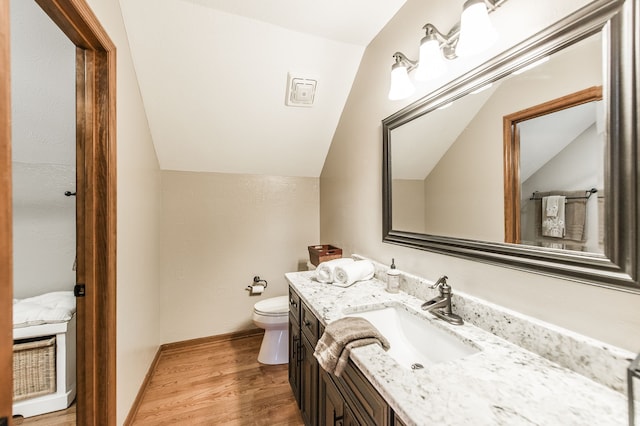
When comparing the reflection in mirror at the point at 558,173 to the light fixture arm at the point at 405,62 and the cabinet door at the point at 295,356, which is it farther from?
the cabinet door at the point at 295,356

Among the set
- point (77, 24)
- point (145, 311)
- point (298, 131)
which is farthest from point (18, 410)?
point (298, 131)

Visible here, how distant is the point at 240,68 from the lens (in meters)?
1.78

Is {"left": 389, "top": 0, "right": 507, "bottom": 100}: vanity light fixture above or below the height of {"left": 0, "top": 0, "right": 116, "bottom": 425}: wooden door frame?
above

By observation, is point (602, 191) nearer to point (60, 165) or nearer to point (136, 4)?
point (136, 4)

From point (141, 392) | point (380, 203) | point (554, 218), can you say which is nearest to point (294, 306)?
point (380, 203)

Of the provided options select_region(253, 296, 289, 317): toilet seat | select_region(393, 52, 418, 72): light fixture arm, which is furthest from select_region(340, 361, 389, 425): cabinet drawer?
select_region(393, 52, 418, 72): light fixture arm

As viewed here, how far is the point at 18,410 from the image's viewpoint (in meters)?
1.56

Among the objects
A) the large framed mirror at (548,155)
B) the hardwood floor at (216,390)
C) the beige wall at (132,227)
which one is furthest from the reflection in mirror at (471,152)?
the beige wall at (132,227)

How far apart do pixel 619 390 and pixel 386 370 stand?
0.56 meters

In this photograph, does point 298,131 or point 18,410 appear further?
point 298,131

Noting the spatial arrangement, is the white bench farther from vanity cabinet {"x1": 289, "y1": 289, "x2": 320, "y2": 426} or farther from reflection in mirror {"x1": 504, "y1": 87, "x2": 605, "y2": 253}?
reflection in mirror {"x1": 504, "y1": 87, "x2": 605, "y2": 253}

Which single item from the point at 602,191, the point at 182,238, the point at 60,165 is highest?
the point at 60,165

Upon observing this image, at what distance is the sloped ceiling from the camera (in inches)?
58.7

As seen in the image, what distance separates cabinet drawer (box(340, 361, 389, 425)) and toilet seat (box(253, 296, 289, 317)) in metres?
1.28
